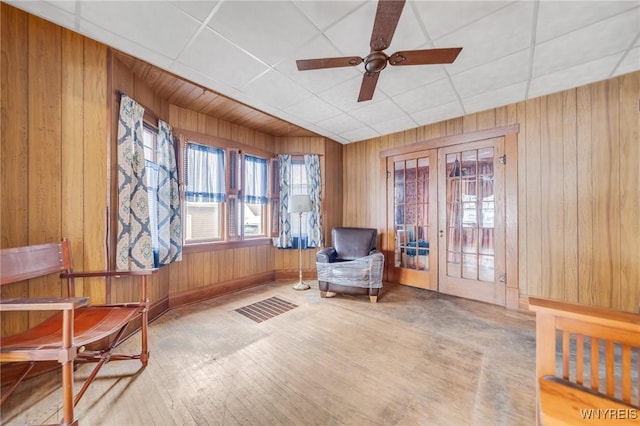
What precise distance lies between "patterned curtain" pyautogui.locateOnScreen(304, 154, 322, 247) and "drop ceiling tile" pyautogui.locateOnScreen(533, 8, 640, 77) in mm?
3057

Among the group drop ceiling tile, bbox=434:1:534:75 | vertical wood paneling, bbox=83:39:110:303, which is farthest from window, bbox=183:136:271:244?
drop ceiling tile, bbox=434:1:534:75

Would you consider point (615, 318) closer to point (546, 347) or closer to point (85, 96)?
point (546, 347)

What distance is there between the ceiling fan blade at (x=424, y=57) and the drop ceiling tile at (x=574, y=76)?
153 cm

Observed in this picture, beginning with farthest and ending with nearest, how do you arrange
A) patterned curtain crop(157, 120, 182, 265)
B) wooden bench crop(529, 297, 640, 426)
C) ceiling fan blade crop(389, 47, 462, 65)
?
patterned curtain crop(157, 120, 182, 265) < ceiling fan blade crop(389, 47, 462, 65) < wooden bench crop(529, 297, 640, 426)

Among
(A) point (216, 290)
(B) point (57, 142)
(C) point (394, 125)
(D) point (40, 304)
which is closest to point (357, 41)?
(C) point (394, 125)

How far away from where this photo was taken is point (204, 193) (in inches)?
136

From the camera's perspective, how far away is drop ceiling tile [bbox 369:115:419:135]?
358 cm

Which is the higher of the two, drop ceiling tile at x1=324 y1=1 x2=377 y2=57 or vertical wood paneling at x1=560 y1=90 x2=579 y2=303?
drop ceiling tile at x1=324 y1=1 x2=377 y2=57

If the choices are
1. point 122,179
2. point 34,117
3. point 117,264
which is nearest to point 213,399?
point 117,264

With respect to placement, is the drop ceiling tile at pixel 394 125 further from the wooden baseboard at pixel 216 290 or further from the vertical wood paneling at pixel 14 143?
the vertical wood paneling at pixel 14 143

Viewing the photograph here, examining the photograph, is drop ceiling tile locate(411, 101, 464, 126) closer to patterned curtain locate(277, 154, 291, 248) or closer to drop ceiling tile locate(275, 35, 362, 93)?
drop ceiling tile locate(275, 35, 362, 93)

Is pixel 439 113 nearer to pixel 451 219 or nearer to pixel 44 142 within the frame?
pixel 451 219

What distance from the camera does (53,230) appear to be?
6.20 ft

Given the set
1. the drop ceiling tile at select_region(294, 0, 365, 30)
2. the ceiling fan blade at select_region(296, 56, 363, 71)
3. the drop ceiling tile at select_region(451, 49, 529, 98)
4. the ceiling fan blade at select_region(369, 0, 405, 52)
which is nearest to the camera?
the ceiling fan blade at select_region(369, 0, 405, 52)
